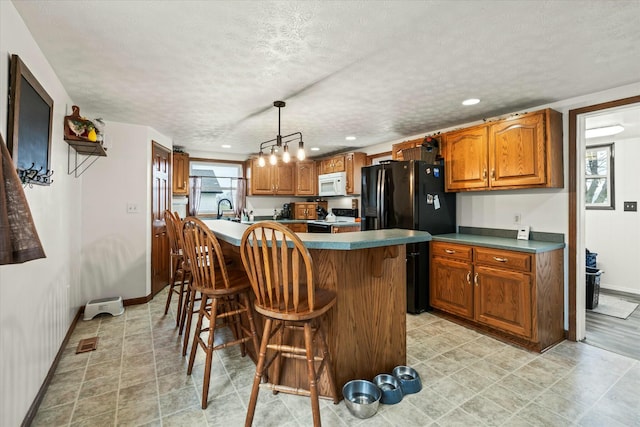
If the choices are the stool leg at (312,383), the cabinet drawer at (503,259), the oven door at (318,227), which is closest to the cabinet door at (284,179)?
the oven door at (318,227)

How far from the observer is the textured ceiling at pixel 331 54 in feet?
5.12

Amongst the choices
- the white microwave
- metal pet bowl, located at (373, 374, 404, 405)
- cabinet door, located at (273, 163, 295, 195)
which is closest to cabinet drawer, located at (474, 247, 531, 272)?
metal pet bowl, located at (373, 374, 404, 405)

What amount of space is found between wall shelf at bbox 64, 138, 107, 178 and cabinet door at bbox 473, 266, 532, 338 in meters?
3.88

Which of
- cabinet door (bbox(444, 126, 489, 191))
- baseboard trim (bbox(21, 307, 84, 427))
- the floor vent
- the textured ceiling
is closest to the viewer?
the textured ceiling

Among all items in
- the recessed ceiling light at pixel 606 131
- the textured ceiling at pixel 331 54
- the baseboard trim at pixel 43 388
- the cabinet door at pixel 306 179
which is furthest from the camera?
the cabinet door at pixel 306 179

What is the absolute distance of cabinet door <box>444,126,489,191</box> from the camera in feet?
10.4

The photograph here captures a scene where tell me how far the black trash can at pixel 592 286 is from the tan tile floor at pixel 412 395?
4.12 ft

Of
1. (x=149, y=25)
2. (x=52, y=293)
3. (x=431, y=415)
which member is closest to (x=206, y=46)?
(x=149, y=25)

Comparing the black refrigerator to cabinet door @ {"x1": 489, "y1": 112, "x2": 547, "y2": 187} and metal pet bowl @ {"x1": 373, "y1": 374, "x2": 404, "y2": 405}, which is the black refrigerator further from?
metal pet bowl @ {"x1": 373, "y1": 374, "x2": 404, "y2": 405}

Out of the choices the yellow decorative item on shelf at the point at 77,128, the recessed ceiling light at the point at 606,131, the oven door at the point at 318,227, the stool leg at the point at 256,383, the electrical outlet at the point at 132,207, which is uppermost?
the recessed ceiling light at the point at 606,131

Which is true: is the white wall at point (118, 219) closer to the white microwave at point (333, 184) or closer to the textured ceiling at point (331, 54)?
the textured ceiling at point (331, 54)

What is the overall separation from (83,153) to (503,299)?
442 centimetres

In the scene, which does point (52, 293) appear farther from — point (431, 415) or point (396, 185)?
point (396, 185)

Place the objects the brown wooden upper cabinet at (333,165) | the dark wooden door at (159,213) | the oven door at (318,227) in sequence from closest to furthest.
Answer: the dark wooden door at (159,213) → the oven door at (318,227) → the brown wooden upper cabinet at (333,165)
